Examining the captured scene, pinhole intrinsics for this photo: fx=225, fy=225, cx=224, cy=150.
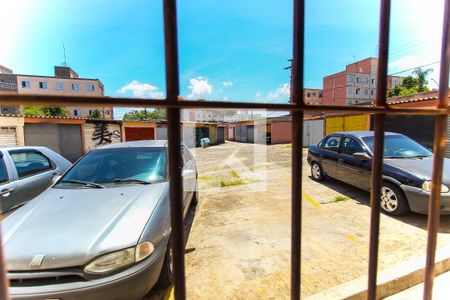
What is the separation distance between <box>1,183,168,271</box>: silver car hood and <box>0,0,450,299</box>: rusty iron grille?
1.44 metres

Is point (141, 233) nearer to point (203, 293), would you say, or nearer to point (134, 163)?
point (203, 293)

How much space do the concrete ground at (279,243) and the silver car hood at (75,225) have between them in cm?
97

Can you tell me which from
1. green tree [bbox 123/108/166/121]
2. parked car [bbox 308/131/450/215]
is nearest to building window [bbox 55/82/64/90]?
green tree [bbox 123/108/166/121]

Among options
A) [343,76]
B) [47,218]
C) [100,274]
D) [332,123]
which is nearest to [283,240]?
[100,274]

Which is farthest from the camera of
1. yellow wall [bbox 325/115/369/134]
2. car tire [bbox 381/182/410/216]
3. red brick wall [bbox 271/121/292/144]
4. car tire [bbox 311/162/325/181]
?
red brick wall [bbox 271/121/292/144]

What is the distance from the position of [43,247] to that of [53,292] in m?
0.34

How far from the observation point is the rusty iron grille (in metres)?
0.62

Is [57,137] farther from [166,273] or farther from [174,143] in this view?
[174,143]

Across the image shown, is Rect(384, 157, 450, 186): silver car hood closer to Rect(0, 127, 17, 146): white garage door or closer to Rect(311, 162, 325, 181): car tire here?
Rect(311, 162, 325, 181): car tire

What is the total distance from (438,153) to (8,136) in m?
20.2

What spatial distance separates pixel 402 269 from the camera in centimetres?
213

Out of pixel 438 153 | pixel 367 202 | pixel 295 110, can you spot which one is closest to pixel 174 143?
pixel 295 110

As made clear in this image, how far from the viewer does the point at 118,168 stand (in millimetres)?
3020

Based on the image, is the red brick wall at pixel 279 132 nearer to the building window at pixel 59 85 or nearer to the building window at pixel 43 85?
the building window at pixel 59 85
